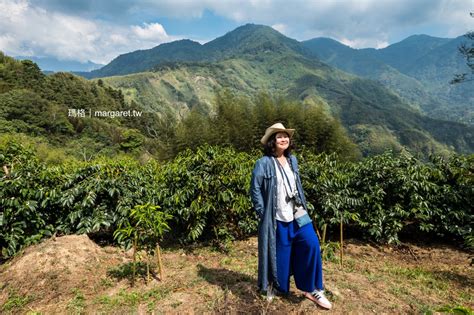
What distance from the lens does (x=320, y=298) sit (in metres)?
2.94

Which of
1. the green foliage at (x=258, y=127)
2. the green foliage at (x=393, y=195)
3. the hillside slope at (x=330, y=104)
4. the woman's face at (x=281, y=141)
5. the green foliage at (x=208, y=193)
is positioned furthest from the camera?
the hillside slope at (x=330, y=104)

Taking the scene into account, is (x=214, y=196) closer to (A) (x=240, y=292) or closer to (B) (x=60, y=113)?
(A) (x=240, y=292)

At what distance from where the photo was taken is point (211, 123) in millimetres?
17297

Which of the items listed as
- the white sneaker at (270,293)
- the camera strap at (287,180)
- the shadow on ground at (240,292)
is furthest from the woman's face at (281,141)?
the shadow on ground at (240,292)

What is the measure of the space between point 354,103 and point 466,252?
149m

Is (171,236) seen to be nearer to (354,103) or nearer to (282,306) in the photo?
(282,306)

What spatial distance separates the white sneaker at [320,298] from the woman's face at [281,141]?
1538mm

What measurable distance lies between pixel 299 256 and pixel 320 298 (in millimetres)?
473

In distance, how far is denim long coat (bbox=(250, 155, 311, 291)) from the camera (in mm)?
2912

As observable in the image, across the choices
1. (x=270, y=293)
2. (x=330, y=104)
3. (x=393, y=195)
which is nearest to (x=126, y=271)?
(x=270, y=293)

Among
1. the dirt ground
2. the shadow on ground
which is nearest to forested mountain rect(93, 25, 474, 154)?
the dirt ground

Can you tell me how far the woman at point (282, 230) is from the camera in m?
2.91

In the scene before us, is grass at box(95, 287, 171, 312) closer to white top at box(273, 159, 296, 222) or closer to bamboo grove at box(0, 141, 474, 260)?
bamboo grove at box(0, 141, 474, 260)

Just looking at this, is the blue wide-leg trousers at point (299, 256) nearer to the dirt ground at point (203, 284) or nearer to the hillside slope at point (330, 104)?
the dirt ground at point (203, 284)
